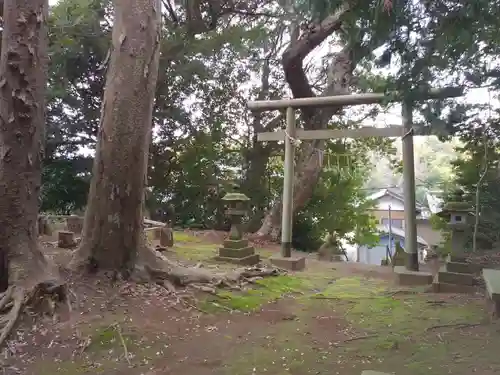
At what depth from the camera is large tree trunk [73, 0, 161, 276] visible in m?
3.91

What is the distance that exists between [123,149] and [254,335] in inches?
81.2

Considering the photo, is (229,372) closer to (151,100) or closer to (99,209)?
(99,209)

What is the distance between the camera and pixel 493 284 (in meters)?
3.59

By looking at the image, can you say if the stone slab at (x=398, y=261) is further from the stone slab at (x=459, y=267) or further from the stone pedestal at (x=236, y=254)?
the stone pedestal at (x=236, y=254)

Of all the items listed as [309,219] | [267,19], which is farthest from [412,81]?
[309,219]

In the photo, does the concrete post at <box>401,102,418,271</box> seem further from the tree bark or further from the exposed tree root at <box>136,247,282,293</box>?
the tree bark

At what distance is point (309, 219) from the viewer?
439 inches

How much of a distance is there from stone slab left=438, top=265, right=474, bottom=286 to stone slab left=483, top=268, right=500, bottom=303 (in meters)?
0.64

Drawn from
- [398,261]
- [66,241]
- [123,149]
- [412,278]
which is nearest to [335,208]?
[398,261]

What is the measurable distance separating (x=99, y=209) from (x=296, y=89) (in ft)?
22.1

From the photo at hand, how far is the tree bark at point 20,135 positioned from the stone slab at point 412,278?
160 inches

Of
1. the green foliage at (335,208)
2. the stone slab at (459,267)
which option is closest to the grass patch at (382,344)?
the stone slab at (459,267)

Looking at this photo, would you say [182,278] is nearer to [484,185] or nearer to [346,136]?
[346,136]

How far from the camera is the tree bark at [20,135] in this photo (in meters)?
3.31
